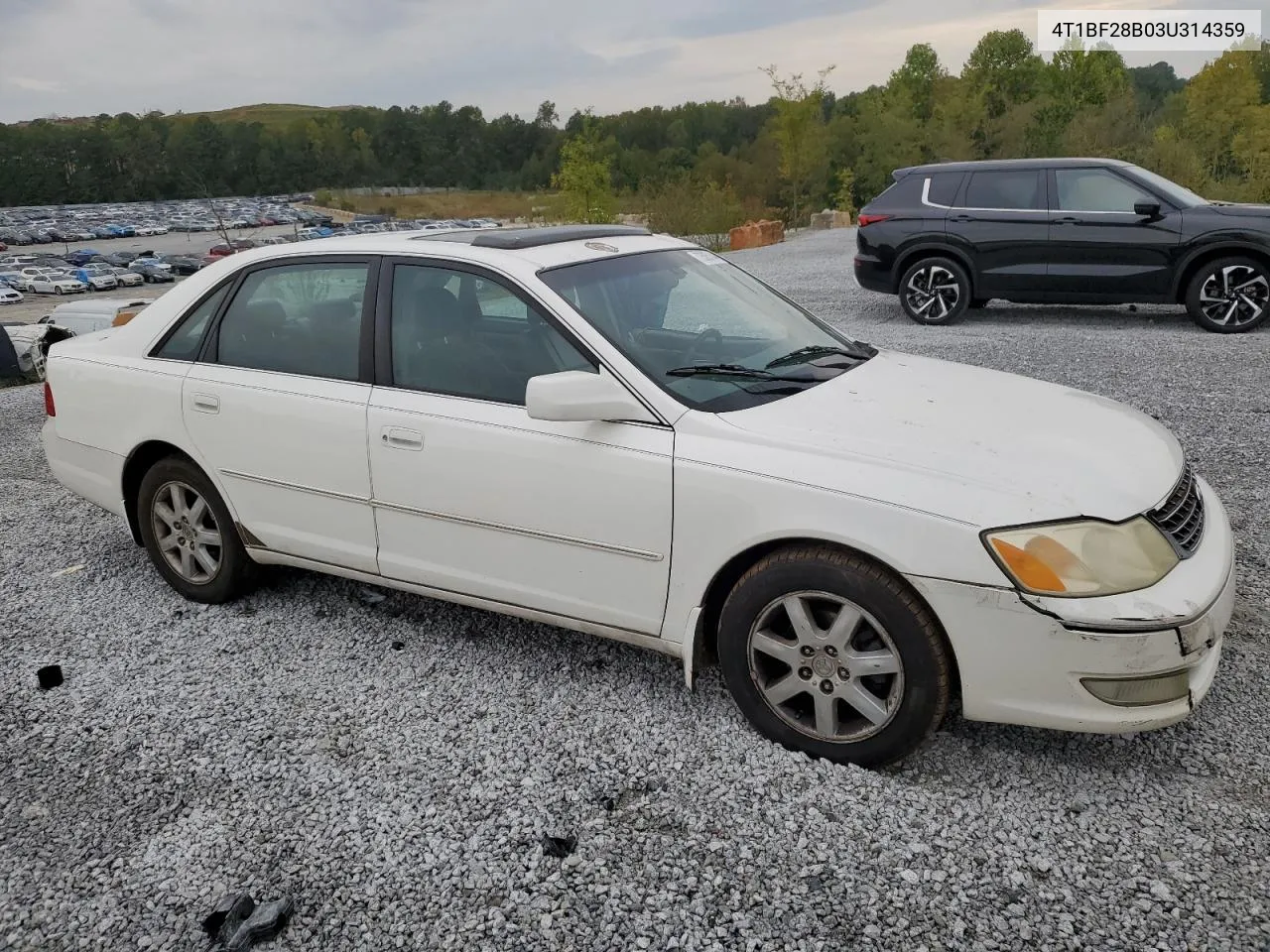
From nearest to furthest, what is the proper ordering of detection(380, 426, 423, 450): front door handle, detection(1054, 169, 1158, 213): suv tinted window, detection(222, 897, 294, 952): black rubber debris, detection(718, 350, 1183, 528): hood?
1. detection(222, 897, 294, 952): black rubber debris
2. detection(718, 350, 1183, 528): hood
3. detection(380, 426, 423, 450): front door handle
4. detection(1054, 169, 1158, 213): suv tinted window

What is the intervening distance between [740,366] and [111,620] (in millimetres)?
3060

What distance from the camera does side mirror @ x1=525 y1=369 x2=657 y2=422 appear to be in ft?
9.77

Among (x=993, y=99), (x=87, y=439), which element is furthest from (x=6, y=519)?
(x=993, y=99)

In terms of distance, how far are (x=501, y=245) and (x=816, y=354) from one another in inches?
51.1

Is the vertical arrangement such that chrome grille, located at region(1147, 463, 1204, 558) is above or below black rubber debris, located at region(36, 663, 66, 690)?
above

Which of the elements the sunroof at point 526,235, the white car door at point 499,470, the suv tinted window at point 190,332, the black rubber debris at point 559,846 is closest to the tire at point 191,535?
the suv tinted window at point 190,332

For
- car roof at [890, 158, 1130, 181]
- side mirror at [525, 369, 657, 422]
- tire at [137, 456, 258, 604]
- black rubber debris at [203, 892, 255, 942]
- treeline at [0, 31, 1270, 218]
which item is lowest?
black rubber debris at [203, 892, 255, 942]

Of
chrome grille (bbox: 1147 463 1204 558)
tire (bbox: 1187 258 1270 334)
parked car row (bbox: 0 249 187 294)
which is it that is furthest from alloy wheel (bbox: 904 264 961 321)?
parked car row (bbox: 0 249 187 294)

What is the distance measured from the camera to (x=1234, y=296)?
9781mm

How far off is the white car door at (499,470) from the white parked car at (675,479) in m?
0.01

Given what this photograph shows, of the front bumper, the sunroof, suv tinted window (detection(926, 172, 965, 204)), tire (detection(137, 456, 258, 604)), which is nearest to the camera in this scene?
the front bumper

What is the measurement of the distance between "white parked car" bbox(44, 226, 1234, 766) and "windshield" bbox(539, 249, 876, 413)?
18 mm

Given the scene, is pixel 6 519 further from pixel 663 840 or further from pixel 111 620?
pixel 663 840

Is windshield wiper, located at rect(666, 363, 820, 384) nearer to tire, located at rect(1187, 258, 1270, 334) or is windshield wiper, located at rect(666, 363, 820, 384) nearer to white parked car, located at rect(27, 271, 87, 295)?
tire, located at rect(1187, 258, 1270, 334)
